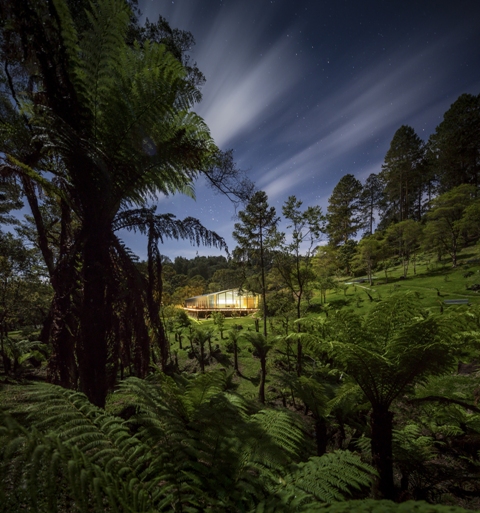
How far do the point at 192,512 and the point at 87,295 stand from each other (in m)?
1.51

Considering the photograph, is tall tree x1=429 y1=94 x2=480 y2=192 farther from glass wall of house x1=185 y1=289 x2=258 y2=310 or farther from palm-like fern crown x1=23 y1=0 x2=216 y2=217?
palm-like fern crown x1=23 y1=0 x2=216 y2=217

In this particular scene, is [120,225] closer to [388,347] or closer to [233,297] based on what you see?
[388,347]

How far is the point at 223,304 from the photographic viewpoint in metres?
32.0

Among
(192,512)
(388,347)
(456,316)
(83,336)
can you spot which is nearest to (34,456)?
(192,512)

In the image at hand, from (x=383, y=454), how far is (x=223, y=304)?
3042 cm

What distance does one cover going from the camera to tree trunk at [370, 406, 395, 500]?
212 cm

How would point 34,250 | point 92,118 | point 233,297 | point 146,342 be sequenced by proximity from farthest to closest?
point 233,297
point 34,250
point 146,342
point 92,118

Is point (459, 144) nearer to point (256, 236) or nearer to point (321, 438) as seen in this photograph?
point (256, 236)

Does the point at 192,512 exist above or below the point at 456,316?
below

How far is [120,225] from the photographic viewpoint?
2.20m

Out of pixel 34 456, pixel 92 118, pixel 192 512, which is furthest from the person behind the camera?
pixel 92 118

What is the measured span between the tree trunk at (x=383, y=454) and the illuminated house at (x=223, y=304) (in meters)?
25.1

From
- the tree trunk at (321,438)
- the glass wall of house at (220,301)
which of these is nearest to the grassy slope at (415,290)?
the tree trunk at (321,438)

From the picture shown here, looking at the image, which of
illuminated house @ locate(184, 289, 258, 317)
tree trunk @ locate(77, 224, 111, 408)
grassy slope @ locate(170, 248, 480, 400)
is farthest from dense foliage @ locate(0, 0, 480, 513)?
illuminated house @ locate(184, 289, 258, 317)
